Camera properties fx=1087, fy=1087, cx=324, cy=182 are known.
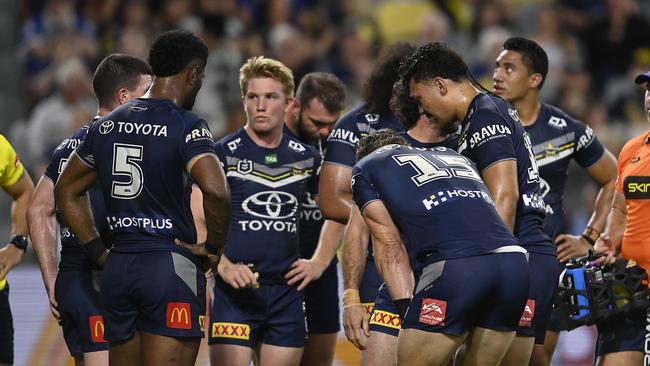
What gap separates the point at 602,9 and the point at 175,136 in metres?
10.8

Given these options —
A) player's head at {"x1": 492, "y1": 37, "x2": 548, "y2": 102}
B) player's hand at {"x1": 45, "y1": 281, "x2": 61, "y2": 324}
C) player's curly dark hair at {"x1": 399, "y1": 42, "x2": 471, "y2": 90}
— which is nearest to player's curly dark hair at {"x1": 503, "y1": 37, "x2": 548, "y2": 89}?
player's head at {"x1": 492, "y1": 37, "x2": 548, "y2": 102}

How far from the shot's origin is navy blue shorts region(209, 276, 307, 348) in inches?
307

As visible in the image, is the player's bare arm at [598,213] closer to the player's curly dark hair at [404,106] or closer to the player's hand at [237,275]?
the player's curly dark hair at [404,106]

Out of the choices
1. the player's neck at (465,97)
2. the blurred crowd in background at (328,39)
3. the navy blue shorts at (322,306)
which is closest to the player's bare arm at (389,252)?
the player's neck at (465,97)

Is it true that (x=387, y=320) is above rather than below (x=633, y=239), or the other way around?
below

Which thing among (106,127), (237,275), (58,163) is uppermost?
(106,127)

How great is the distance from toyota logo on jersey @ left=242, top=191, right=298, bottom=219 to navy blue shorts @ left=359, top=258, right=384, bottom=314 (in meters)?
0.76

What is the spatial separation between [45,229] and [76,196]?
2.74ft

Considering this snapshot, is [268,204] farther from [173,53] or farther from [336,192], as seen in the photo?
[173,53]

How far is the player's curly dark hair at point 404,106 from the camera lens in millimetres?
6828

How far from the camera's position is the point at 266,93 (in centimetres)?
808

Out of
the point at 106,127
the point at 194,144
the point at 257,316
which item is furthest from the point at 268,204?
the point at 106,127

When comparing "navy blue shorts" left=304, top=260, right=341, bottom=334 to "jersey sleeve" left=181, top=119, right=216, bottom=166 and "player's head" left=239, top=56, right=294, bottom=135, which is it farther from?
"jersey sleeve" left=181, top=119, right=216, bottom=166

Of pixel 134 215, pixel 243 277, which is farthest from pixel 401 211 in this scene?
pixel 243 277
